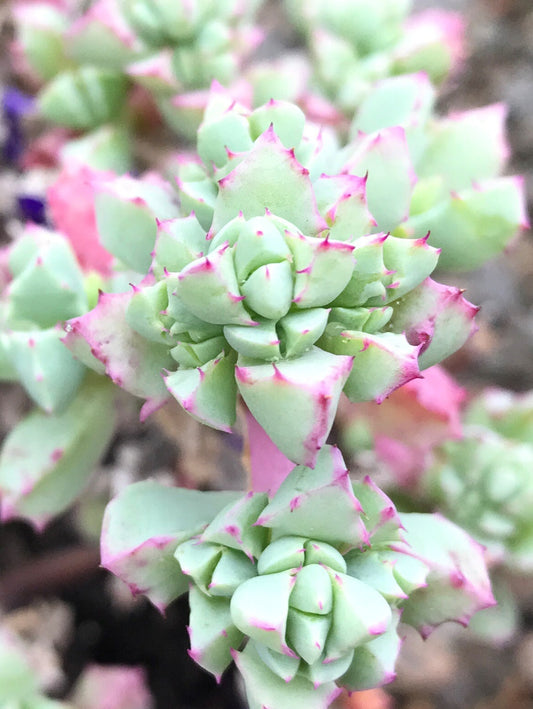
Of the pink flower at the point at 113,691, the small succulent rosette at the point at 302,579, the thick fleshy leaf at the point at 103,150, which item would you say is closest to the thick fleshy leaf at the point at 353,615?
the small succulent rosette at the point at 302,579

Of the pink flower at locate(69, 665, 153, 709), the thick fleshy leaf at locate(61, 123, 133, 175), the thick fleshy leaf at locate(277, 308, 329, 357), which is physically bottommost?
the pink flower at locate(69, 665, 153, 709)

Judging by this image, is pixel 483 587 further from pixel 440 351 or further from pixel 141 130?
pixel 141 130

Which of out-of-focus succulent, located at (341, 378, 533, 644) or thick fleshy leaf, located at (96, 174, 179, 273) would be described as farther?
out-of-focus succulent, located at (341, 378, 533, 644)

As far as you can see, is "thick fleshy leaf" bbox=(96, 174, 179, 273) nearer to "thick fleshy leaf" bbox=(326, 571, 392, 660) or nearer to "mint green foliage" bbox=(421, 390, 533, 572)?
"thick fleshy leaf" bbox=(326, 571, 392, 660)

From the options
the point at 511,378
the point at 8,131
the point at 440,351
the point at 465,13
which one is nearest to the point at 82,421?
the point at 440,351

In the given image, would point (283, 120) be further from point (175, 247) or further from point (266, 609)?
point (266, 609)

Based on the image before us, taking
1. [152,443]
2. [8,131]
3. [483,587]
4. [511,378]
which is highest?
[8,131]

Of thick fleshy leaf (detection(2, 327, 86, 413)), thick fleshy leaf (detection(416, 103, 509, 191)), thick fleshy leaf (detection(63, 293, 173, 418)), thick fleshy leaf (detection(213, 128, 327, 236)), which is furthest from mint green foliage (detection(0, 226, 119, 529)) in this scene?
thick fleshy leaf (detection(416, 103, 509, 191))
